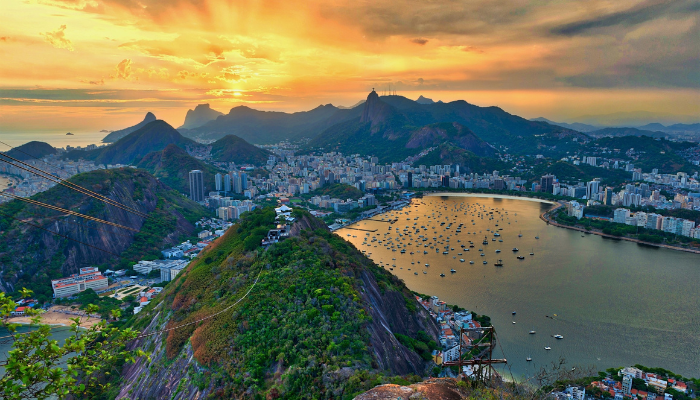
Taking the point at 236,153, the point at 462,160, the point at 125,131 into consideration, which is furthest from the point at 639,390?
the point at 125,131

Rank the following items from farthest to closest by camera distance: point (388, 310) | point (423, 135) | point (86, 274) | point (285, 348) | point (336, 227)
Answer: point (423, 135), point (336, 227), point (86, 274), point (388, 310), point (285, 348)

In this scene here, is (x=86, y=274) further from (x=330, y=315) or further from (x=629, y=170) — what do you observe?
(x=629, y=170)

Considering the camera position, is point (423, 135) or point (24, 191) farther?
point (423, 135)

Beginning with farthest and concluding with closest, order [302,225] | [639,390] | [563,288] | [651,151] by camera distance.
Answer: [651,151], [563,288], [302,225], [639,390]

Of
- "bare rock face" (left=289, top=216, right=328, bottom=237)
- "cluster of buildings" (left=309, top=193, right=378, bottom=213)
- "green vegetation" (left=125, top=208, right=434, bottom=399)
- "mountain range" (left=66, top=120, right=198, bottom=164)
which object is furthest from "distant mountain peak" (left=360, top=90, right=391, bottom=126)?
"green vegetation" (left=125, top=208, right=434, bottom=399)

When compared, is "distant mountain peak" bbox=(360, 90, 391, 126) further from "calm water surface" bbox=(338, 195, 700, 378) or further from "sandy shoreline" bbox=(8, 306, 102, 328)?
"sandy shoreline" bbox=(8, 306, 102, 328)

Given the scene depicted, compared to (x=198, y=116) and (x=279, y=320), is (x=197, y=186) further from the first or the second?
(x=198, y=116)

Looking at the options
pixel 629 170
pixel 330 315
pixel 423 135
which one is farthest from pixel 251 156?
pixel 330 315
